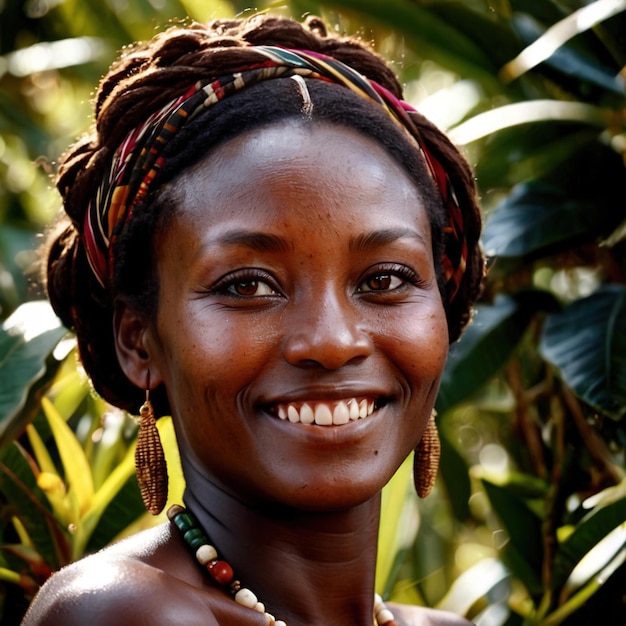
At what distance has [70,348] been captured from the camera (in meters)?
2.58

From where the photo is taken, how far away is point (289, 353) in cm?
174

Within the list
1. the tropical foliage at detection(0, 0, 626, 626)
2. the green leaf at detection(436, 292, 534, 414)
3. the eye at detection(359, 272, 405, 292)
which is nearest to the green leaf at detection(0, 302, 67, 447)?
the tropical foliage at detection(0, 0, 626, 626)

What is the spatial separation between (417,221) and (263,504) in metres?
0.56

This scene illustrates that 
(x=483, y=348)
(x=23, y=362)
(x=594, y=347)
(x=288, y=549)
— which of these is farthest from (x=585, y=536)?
(x=23, y=362)

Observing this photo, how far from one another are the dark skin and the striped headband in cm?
10

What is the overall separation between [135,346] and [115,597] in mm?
595

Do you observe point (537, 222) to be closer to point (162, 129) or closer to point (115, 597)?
point (162, 129)

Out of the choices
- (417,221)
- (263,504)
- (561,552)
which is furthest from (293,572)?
(561,552)

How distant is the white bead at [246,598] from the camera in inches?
72.2

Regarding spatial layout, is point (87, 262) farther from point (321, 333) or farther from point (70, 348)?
point (321, 333)

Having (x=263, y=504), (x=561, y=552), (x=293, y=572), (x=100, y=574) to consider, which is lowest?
(x=561, y=552)

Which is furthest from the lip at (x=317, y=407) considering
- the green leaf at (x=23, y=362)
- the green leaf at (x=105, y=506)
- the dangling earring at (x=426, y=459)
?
the green leaf at (x=105, y=506)

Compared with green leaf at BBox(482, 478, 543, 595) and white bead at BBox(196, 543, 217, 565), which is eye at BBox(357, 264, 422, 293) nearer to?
white bead at BBox(196, 543, 217, 565)

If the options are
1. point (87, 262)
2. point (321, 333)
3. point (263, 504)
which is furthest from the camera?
point (87, 262)
